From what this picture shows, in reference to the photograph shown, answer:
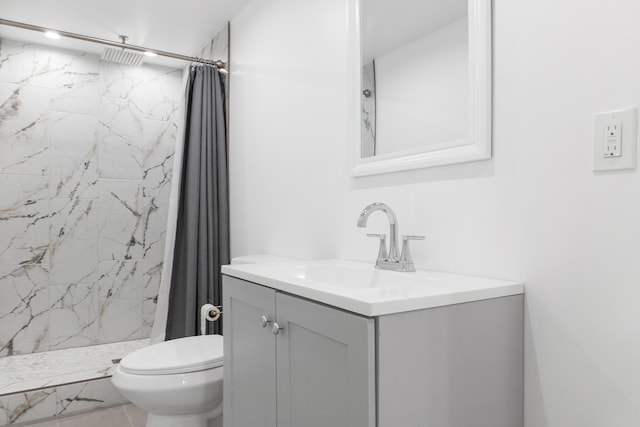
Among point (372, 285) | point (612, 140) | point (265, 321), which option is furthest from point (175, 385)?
point (612, 140)

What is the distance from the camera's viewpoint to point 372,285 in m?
1.35

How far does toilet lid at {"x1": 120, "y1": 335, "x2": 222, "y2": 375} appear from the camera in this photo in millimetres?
1766

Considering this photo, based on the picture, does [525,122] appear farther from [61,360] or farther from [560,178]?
[61,360]

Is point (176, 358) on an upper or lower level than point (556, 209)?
lower

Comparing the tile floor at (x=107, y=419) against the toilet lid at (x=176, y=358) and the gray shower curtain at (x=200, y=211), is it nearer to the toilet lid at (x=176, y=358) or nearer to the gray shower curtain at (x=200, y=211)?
the gray shower curtain at (x=200, y=211)

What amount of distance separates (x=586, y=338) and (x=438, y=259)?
445 millimetres

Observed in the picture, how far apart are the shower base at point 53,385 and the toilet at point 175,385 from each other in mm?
916

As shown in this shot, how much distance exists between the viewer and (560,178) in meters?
1.01

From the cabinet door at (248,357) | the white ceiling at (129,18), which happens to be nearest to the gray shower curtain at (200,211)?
the white ceiling at (129,18)

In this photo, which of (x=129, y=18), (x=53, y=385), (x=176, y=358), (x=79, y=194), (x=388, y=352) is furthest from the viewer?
(x=79, y=194)

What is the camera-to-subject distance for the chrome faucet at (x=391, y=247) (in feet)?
4.37

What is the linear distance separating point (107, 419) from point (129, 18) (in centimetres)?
236

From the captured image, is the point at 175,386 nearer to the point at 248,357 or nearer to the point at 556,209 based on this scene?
the point at 248,357

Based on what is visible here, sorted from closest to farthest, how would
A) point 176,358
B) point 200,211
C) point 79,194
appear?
point 176,358 < point 200,211 < point 79,194
